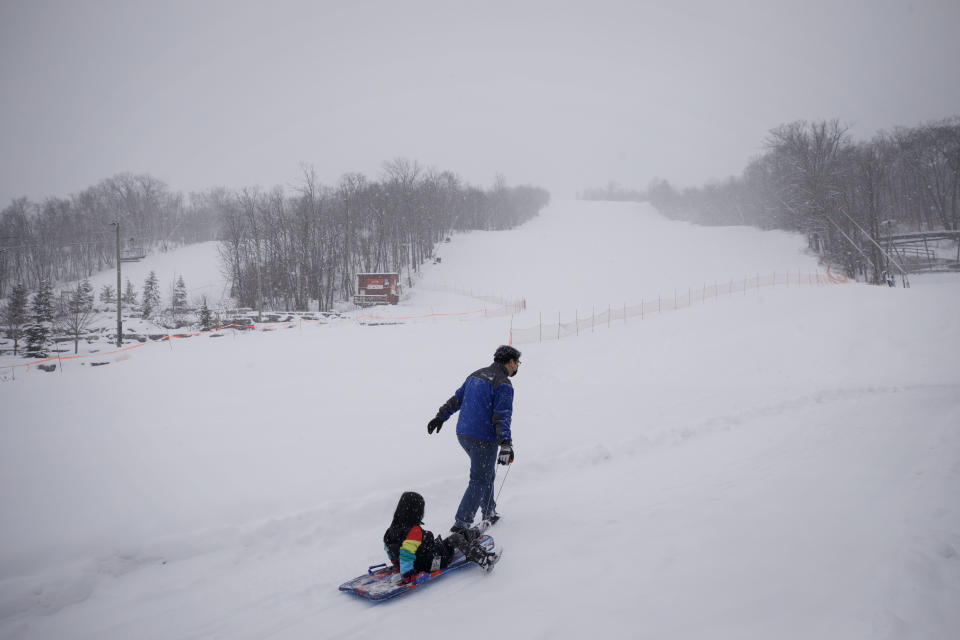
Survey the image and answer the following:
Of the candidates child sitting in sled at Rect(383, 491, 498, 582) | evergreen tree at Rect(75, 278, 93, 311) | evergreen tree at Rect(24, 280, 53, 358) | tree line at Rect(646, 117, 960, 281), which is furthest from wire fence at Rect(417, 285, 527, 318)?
evergreen tree at Rect(75, 278, 93, 311)

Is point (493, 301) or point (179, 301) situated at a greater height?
point (179, 301)

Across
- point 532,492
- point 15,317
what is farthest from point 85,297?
point 532,492

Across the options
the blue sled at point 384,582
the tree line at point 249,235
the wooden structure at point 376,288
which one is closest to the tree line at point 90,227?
the tree line at point 249,235

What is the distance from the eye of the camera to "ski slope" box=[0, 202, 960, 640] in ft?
12.1

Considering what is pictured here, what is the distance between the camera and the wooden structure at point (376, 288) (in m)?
42.0

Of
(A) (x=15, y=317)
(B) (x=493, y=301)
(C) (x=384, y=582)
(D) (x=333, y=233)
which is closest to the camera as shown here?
(C) (x=384, y=582)

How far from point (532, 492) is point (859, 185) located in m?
48.3

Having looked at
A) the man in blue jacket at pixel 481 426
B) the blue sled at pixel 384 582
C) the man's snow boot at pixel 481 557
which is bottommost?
the blue sled at pixel 384 582

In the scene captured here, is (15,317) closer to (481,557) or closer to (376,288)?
(376,288)

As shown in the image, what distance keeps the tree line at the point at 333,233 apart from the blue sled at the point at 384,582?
3398 cm

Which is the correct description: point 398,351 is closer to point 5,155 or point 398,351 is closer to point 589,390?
point 589,390

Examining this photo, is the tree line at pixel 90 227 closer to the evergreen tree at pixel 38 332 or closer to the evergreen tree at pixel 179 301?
the evergreen tree at pixel 179 301

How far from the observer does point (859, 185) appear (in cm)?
3834

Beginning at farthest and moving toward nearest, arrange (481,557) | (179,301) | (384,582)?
1. (179,301)
2. (481,557)
3. (384,582)
